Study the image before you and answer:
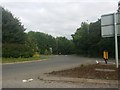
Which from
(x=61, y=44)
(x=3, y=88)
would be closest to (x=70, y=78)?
(x=3, y=88)

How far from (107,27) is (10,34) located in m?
34.4

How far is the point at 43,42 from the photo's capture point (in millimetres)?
121000

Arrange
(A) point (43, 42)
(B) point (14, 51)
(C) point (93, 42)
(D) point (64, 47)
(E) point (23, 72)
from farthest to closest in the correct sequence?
(D) point (64, 47)
(A) point (43, 42)
(C) point (93, 42)
(B) point (14, 51)
(E) point (23, 72)

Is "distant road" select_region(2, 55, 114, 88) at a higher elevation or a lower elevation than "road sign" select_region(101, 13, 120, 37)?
lower

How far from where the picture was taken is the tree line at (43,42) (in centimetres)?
4531

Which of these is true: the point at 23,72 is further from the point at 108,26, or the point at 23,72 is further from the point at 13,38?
the point at 13,38

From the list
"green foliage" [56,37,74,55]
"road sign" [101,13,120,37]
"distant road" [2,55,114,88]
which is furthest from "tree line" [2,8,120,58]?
"road sign" [101,13,120,37]

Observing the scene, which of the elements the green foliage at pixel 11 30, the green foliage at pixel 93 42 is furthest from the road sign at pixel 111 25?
the green foliage at pixel 93 42

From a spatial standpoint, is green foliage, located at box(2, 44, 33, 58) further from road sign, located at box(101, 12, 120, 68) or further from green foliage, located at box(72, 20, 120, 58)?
road sign, located at box(101, 12, 120, 68)

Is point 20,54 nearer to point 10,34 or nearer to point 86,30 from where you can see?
point 10,34

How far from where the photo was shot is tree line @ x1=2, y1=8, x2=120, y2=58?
45.3m

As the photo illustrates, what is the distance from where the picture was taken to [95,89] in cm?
966

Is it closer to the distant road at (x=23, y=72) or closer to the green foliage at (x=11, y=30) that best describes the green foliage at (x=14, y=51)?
the green foliage at (x=11, y=30)

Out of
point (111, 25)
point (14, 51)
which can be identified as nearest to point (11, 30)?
point (14, 51)
